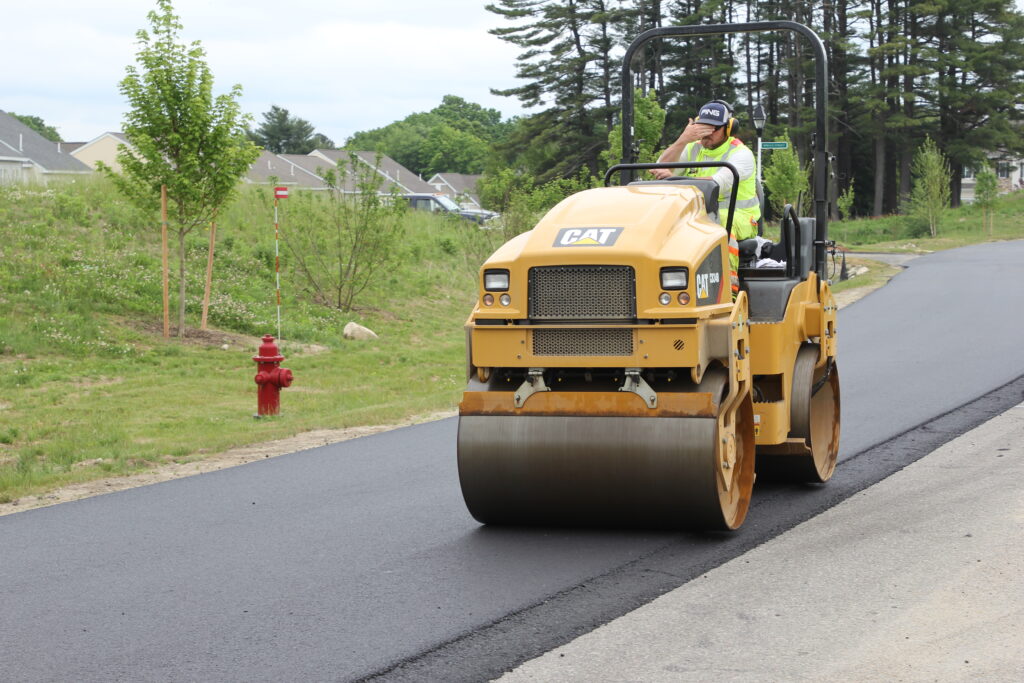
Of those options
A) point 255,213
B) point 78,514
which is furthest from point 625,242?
point 255,213

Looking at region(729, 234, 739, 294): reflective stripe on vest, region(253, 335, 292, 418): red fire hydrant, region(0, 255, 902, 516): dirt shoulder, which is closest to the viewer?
region(729, 234, 739, 294): reflective stripe on vest

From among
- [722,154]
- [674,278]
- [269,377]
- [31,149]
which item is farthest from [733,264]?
[31,149]

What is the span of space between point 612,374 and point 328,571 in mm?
1766

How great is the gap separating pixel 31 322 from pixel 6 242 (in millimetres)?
4412

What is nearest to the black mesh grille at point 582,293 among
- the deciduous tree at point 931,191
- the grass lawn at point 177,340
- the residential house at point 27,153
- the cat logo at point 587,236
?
the cat logo at point 587,236

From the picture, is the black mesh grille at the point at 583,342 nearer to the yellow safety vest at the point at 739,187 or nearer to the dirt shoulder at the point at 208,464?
the yellow safety vest at the point at 739,187

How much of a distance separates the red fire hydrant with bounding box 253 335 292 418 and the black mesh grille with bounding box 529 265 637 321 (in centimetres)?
634

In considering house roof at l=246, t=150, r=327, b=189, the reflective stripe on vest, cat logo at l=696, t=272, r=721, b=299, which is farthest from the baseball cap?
house roof at l=246, t=150, r=327, b=189

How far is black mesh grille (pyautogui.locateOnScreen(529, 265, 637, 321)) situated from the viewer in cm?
609

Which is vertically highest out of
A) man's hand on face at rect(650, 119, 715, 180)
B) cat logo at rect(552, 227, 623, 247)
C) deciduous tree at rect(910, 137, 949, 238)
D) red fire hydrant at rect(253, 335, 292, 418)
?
Result: deciduous tree at rect(910, 137, 949, 238)

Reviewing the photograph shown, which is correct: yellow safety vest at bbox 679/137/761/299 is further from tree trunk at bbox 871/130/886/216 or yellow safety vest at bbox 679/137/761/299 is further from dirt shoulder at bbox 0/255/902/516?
tree trunk at bbox 871/130/886/216

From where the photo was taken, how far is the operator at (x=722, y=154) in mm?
7594

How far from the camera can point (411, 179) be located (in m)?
94.5

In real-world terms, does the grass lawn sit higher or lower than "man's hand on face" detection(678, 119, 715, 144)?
lower
